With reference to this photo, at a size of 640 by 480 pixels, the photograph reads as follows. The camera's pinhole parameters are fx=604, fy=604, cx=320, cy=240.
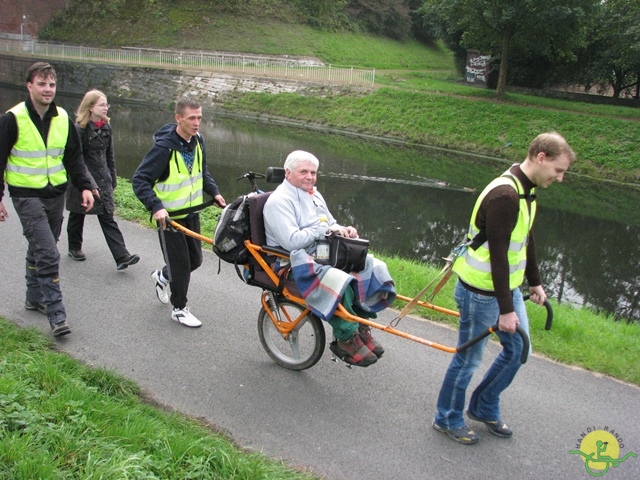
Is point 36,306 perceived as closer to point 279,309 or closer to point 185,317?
point 185,317

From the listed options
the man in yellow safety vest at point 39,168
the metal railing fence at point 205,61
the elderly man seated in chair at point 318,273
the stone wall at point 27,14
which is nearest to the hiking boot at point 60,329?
the man in yellow safety vest at point 39,168

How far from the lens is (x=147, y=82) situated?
38812 mm

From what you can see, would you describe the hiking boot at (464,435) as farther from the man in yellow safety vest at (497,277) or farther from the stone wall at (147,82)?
the stone wall at (147,82)

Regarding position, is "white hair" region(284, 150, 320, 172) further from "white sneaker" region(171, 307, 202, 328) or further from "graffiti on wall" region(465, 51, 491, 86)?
"graffiti on wall" region(465, 51, 491, 86)

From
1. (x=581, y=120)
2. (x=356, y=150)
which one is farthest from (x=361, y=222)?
(x=581, y=120)

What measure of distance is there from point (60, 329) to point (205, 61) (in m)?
37.4

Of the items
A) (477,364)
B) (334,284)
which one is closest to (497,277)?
(477,364)

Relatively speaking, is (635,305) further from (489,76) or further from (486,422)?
(489,76)

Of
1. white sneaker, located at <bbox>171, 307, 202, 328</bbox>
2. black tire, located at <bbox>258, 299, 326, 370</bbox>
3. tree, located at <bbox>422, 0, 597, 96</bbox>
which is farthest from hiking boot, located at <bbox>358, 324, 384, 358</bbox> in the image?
tree, located at <bbox>422, 0, 597, 96</bbox>

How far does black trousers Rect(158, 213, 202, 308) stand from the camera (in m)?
5.51

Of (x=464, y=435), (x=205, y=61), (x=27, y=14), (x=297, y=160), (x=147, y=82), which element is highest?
(x=27, y=14)

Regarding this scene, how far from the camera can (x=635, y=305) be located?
10.2 meters

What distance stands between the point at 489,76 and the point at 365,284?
35588mm

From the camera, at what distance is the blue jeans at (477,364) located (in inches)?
155
